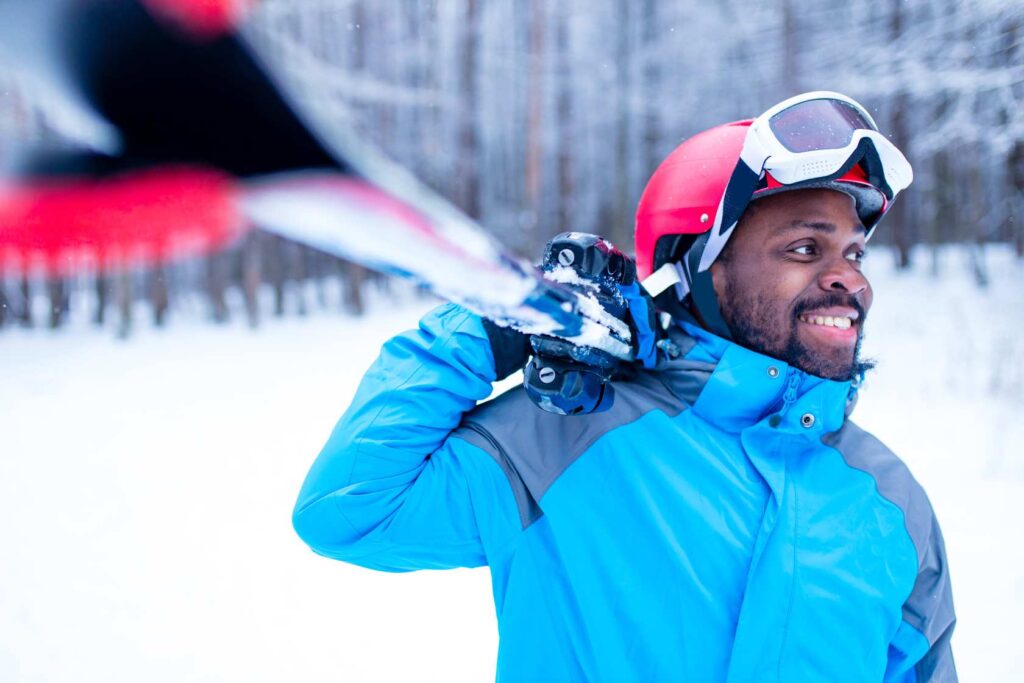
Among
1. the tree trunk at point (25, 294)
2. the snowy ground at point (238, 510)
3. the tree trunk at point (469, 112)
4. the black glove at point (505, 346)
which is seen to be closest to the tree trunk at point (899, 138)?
the snowy ground at point (238, 510)

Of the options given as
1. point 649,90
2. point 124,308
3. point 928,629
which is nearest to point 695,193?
point 928,629

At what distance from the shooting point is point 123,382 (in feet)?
21.8

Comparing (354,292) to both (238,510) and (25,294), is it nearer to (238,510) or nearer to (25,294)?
(238,510)

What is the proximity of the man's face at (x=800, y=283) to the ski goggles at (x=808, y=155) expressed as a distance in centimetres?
5

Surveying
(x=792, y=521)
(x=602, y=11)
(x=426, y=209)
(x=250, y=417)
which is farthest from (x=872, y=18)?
(x=426, y=209)

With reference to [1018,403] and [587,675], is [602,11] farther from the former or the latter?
[587,675]

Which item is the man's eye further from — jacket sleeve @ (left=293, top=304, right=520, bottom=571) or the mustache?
jacket sleeve @ (left=293, top=304, right=520, bottom=571)

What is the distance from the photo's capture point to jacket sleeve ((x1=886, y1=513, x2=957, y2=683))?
139cm

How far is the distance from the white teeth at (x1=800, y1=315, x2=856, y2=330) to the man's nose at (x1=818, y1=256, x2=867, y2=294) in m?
0.07

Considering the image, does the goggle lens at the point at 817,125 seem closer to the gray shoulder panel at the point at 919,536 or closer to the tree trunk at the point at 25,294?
the gray shoulder panel at the point at 919,536

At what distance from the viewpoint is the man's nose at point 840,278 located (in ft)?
4.88

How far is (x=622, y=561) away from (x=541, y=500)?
0.22 meters

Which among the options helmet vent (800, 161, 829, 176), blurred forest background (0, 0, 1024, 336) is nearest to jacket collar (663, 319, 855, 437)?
helmet vent (800, 161, 829, 176)

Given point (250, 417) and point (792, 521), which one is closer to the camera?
point (792, 521)
